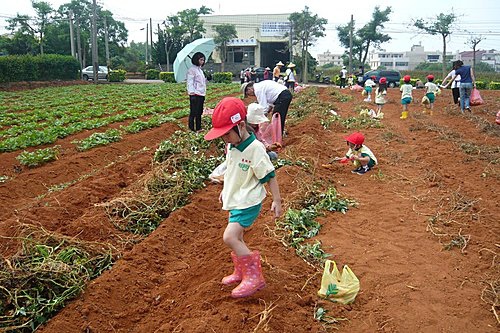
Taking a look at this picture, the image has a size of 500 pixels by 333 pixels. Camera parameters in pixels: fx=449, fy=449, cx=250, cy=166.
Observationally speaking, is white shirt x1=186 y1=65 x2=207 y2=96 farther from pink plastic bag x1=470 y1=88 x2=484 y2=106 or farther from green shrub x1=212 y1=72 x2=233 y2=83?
green shrub x1=212 y1=72 x2=233 y2=83

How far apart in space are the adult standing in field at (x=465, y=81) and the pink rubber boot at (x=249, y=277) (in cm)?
1116

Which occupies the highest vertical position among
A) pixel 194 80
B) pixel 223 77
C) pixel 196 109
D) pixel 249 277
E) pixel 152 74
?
pixel 152 74

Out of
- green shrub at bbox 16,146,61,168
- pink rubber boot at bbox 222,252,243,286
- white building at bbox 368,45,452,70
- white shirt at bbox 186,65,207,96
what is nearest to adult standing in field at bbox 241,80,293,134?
white shirt at bbox 186,65,207,96

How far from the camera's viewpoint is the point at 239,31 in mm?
55625

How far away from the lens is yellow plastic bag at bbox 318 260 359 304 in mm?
3367

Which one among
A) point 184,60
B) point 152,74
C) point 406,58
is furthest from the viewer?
point 406,58

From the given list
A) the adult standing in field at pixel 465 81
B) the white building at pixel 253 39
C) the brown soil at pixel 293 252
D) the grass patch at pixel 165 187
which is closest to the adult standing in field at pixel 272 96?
the brown soil at pixel 293 252

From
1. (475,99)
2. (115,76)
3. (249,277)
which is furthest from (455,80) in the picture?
(115,76)

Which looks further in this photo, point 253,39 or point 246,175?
point 253,39

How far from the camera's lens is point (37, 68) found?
107ft

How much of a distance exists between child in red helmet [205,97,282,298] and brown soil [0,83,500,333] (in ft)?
0.76

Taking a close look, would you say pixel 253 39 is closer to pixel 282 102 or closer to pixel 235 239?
pixel 282 102

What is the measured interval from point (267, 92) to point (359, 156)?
212 cm

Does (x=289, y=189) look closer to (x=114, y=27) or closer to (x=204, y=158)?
(x=204, y=158)
